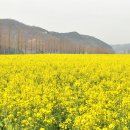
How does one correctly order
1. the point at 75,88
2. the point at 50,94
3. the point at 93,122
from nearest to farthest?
the point at 93,122
the point at 50,94
the point at 75,88

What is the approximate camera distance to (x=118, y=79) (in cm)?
1534

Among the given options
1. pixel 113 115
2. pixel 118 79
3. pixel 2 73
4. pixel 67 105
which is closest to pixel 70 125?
pixel 113 115

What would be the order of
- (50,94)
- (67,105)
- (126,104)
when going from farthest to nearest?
(50,94) < (67,105) < (126,104)

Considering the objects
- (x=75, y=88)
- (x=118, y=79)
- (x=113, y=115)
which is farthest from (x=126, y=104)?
(x=118, y=79)

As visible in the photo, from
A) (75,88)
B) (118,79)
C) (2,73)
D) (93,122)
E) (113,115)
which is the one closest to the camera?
(93,122)

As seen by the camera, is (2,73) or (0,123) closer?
(0,123)

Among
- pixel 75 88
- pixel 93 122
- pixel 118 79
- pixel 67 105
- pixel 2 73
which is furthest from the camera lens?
pixel 2 73

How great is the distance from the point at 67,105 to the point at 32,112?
83 centimetres

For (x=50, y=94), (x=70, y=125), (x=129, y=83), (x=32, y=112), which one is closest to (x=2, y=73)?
A: (x=129, y=83)

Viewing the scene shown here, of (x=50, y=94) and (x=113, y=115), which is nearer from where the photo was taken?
(x=113, y=115)

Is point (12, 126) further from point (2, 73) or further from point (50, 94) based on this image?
point (2, 73)

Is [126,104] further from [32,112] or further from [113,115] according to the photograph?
[32,112]

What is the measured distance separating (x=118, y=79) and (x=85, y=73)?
2.08 m

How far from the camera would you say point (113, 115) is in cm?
825
